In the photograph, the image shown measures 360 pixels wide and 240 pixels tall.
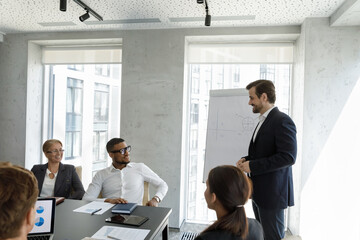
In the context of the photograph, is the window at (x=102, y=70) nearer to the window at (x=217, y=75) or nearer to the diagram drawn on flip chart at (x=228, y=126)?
the window at (x=217, y=75)

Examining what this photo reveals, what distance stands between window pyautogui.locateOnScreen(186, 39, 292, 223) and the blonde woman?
1647mm

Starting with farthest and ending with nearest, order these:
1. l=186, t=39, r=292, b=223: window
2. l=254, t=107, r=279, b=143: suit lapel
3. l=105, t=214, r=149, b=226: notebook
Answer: l=186, t=39, r=292, b=223: window
l=254, t=107, r=279, b=143: suit lapel
l=105, t=214, r=149, b=226: notebook

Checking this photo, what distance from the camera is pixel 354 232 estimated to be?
3186 millimetres

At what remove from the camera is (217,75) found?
3924mm

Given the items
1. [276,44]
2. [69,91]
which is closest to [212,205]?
[276,44]

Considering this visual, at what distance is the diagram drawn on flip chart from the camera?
9.23 feet

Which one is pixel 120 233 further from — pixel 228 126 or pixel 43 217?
pixel 228 126

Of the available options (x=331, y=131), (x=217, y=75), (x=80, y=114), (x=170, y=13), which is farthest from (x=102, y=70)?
(x=331, y=131)

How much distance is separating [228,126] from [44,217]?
1.82 metres

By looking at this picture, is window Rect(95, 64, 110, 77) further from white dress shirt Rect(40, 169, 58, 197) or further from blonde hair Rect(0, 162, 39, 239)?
blonde hair Rect(0, 162, 39, 239)

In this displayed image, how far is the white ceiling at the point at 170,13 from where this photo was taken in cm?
288

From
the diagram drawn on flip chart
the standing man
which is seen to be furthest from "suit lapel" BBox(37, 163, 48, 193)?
the standing man

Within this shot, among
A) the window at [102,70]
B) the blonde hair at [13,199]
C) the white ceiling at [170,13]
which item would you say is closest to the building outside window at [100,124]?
the window at [102,70]

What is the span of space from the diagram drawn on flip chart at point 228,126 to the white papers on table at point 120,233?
1.29 m
